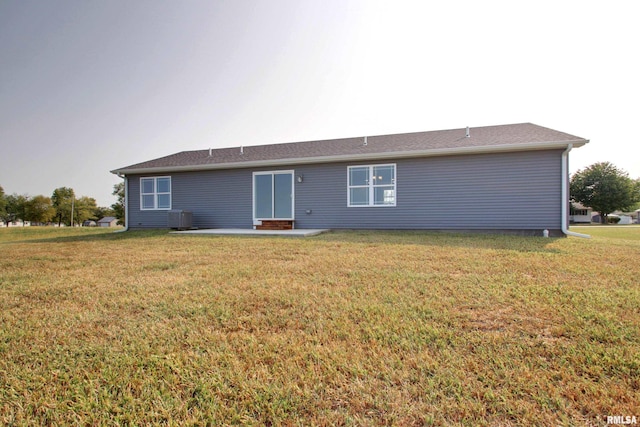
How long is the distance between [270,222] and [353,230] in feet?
9.76

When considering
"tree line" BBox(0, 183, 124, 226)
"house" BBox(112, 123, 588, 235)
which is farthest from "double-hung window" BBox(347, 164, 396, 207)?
"tree line" BBox(0, 183, 124, 226)

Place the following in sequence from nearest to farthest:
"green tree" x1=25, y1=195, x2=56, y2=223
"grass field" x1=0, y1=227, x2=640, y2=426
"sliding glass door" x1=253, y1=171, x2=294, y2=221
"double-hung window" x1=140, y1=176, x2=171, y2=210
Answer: "grass field" x1=0, y1=227, x2=640, y2=426 → "sliding glass door" x1=253, y1=171, x2=294, y2=221 → "double-hung window" x1=140, y1=176, x2=171, y2=210 → "green tree" x1=25, y1=195, x2=56, y2=223

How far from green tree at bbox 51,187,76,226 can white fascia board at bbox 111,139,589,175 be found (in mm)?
65548

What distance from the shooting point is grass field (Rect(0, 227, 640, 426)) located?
1.31 m

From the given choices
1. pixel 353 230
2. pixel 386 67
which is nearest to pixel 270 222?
pixel 353 230

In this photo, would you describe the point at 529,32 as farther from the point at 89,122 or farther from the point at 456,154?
the point at 89,122

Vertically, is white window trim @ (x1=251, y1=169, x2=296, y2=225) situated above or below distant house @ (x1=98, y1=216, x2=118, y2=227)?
above

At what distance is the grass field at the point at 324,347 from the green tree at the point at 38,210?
218ft

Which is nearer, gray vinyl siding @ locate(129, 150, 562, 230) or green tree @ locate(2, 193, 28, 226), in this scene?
gray vinyl siding @ locate(129, 150, 562, 230)

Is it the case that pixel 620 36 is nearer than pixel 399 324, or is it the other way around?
pixel 399 324

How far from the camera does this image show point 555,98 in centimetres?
1014

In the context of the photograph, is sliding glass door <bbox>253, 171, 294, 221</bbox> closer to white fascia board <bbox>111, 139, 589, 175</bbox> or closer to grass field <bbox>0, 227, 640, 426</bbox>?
white fascia board <bbox>111, 139, 589, 175</bbox>

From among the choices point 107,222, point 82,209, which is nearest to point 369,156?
point 82,209

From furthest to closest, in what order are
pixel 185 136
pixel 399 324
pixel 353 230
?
pixel 185 136 < pixel 353 230 < pixel 399 324
